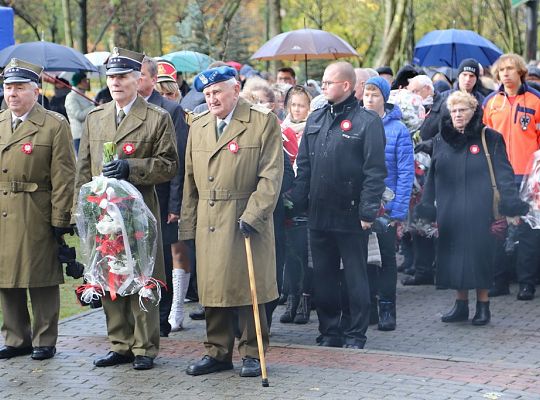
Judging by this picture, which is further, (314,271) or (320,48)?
(320,48)

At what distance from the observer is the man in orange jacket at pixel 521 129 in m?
11.5

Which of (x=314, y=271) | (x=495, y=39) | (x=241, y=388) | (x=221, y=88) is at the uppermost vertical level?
(x=495, y=39)

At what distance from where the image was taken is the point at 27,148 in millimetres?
8406

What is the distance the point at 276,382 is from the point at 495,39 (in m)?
42.6

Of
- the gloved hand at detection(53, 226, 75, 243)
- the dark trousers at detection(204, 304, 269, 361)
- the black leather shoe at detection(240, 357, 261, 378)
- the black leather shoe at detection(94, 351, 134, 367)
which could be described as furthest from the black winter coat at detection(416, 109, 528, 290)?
the gloved hand at detection(53, 226, 75, 243)

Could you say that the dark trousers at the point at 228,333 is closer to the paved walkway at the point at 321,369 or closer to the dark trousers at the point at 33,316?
the paved walkway at the point at 321,369

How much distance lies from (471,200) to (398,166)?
815 mm

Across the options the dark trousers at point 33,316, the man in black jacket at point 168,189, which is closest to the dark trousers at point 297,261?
the man in black jacket at point 168,189

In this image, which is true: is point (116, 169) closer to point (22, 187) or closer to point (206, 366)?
point (22, 187)

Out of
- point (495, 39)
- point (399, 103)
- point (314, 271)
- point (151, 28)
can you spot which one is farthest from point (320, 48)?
point (495, 39)

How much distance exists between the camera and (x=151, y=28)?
43281 mm

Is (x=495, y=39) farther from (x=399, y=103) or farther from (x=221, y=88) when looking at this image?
(x=221, y=88)

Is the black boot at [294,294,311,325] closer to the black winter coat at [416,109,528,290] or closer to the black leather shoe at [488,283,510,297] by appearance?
the black winter coat at [416,109,528,290]

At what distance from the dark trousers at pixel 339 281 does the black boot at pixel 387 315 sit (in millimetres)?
692
